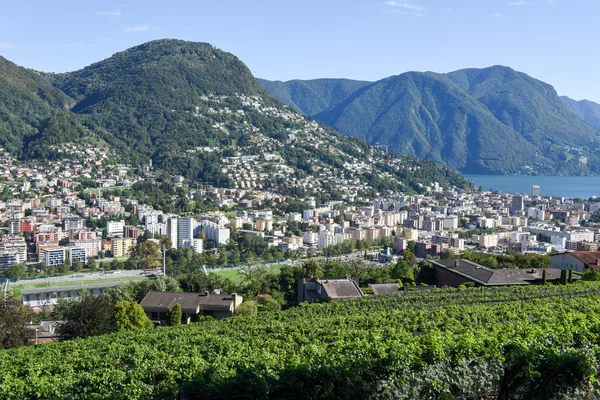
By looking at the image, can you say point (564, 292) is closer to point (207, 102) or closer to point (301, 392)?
point (301, 392)

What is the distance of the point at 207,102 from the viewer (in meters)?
122

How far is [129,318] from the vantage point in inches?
699

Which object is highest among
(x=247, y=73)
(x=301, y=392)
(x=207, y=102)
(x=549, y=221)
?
(x=247, y=73)

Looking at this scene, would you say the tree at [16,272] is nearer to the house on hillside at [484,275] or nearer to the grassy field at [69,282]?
the grassy field at [69,282]

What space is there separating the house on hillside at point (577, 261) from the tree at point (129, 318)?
19.8m

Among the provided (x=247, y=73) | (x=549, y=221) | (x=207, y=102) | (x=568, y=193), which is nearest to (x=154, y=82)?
(x=207, y=102)

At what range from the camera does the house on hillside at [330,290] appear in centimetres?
2073

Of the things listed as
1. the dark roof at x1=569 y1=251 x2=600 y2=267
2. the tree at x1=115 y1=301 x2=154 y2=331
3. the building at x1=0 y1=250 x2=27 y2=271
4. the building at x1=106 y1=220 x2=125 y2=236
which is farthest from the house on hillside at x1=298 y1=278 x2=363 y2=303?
the building at x1=106 y1=220 x2=125 y2=236

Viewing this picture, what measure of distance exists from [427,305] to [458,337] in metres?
7.74

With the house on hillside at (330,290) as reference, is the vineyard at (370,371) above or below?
above

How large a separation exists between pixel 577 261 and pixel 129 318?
863 inches

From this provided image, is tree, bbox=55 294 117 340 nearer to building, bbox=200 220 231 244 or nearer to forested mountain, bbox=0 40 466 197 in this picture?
building, bbox=200 220 231 244

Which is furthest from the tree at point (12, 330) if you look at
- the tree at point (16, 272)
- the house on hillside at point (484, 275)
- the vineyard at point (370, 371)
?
the tree at point (16, 272)

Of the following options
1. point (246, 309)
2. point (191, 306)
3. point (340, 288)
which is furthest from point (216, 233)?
point (246, 309)
